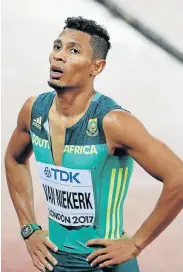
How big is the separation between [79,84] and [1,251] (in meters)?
0.64

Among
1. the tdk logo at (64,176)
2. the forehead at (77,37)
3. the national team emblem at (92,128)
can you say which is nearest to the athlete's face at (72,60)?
the forehead at (77,37)

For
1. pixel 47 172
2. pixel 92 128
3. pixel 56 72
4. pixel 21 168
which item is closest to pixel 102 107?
pixel 92 128

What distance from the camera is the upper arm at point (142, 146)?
5.75 ft

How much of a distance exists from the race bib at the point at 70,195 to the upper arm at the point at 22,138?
0.36 feet

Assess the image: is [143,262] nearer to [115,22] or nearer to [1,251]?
[1,251]

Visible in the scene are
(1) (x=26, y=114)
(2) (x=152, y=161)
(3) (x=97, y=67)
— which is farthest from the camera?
(1) (x=26, y=114)

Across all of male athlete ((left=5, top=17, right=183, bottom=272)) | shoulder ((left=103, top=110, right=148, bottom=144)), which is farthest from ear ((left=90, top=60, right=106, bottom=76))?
shoulder ((left=103, top=110, right=148, bottom=144))

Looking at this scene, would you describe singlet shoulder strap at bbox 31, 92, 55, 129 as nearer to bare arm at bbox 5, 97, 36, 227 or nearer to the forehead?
bare arm at bbox 5, 97, 36, 227

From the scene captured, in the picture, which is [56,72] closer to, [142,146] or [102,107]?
[102,107]

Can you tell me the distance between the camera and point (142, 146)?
176cm

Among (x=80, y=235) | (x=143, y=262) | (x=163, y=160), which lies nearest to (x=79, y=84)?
(x=163, y=160)

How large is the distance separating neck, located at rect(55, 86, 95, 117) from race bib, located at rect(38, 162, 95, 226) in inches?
6.8

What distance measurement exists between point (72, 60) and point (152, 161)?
369mm

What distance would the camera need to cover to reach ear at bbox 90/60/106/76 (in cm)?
185
